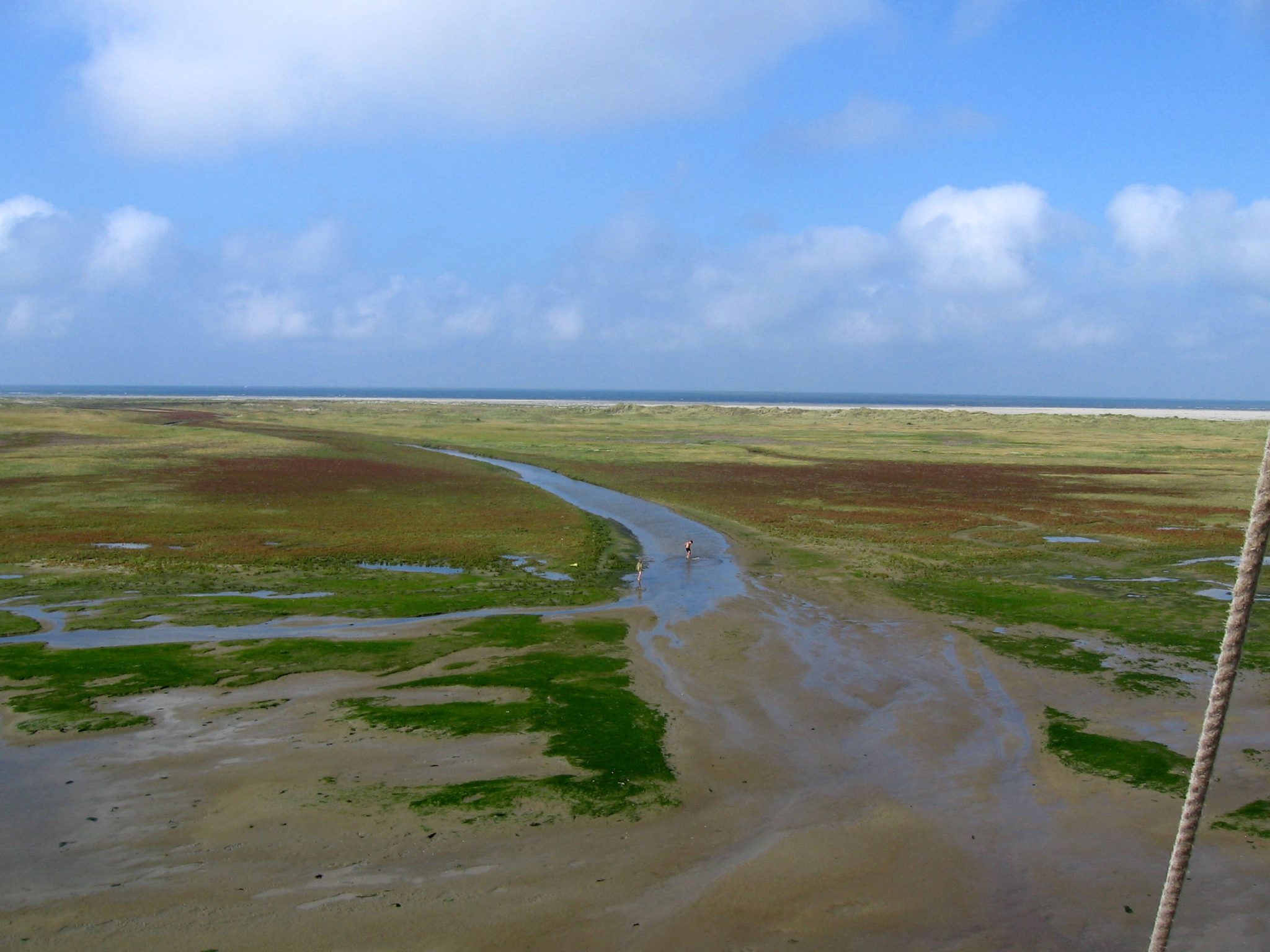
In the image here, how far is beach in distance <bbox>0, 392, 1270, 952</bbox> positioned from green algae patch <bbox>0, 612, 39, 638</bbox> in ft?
0.37

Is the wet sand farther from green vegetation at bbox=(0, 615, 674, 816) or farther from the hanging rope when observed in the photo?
the hanging rope

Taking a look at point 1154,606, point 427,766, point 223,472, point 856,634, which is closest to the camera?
point 427,766

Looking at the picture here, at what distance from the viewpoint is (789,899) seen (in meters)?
13.5

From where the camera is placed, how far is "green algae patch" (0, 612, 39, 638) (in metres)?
26.7

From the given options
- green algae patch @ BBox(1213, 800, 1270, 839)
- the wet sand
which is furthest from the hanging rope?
green algae patch @ BBox(1213, 800, 1270, 839)

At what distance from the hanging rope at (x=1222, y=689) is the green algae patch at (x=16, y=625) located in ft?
102

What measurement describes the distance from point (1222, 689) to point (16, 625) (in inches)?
1286

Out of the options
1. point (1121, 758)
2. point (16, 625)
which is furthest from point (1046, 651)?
point (16, 625)

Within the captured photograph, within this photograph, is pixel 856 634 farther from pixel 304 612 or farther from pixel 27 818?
pixel 27 818

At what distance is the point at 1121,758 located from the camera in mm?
18547

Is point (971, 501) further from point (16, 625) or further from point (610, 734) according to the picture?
point (16, 625)

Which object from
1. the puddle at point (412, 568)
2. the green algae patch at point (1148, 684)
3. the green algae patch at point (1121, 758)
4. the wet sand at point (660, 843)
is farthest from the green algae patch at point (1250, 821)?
the puddle at point (412, 568)

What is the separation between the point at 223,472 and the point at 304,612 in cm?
4428

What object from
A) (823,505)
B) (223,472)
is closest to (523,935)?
(823,505)
